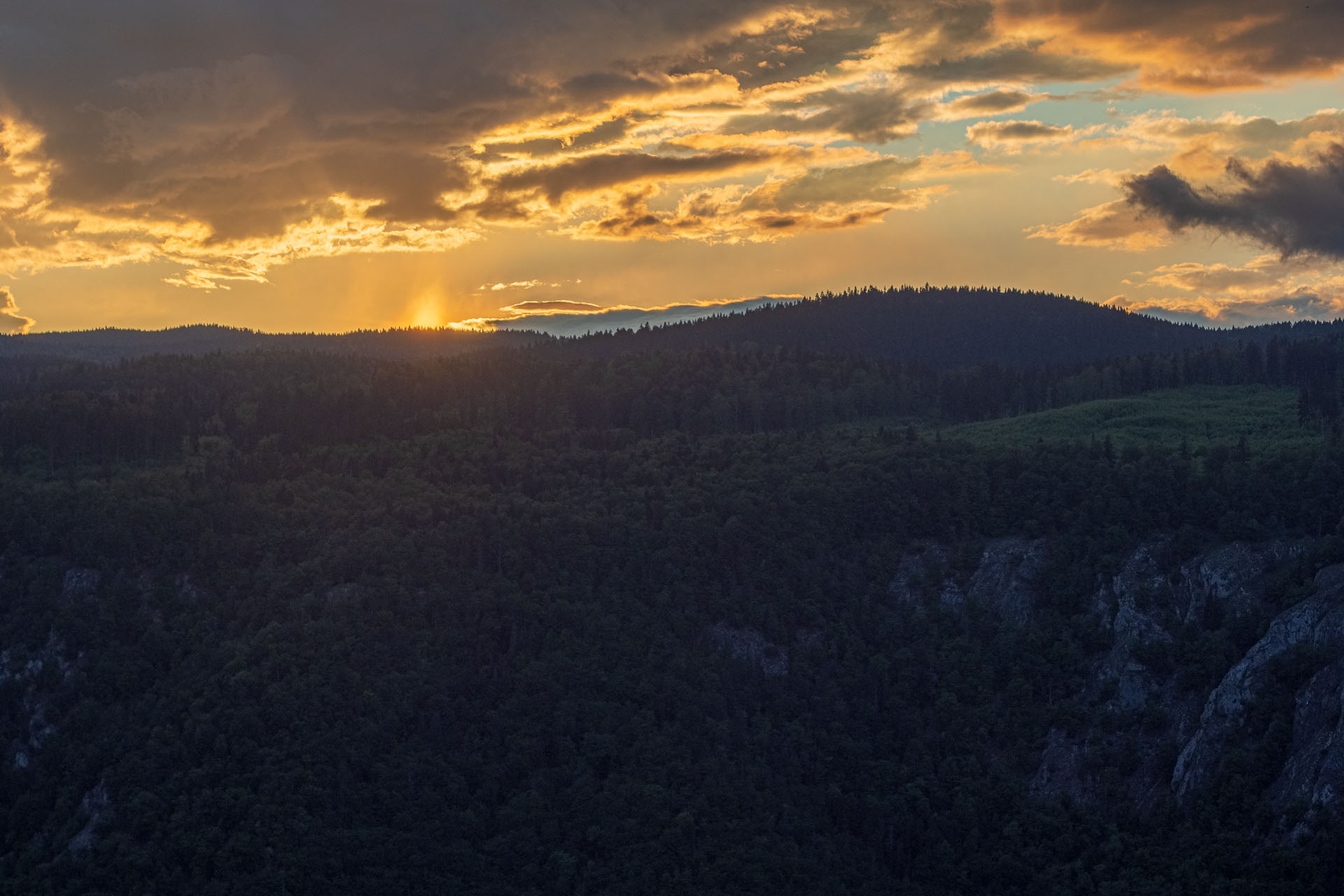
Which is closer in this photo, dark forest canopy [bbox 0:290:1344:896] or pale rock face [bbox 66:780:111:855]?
dark forest canopy [bbox 0:290:1344:896]

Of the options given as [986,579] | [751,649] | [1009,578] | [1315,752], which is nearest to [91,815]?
[751,649]

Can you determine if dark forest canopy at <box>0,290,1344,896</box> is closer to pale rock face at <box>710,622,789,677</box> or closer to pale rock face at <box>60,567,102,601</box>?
pale rock face at <box>710,622,789,677</box>

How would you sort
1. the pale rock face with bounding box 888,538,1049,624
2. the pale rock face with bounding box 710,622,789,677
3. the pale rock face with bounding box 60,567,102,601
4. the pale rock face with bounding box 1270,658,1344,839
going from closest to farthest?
the pale rock face with bounding box 1270,658,1344,839
the pale rock face with bounding box 888,538,1049,624
the pale rock face with bounding box 710,622,789,677
the pale rock face with bounding box 60,567,102,601

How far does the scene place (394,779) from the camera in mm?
149750

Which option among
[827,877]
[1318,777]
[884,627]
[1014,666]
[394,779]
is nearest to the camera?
[1318,777]

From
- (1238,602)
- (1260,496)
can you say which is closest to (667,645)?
(1238,602)

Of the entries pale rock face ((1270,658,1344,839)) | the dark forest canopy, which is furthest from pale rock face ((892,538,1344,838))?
the dark forest canopy

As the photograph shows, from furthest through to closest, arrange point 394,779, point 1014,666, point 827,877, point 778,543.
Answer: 1. point 778,543
2. point 1014,666
3. point 394,779
4. point 827,877

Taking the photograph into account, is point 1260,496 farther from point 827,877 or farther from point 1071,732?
point 827,877

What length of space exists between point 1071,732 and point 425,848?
244ft

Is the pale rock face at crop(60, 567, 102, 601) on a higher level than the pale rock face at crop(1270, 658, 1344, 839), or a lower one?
higher

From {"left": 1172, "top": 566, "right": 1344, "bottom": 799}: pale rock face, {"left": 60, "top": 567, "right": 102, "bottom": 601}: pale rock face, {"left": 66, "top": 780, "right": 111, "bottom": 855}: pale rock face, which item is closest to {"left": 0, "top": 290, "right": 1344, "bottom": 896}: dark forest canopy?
{"left": 66, "top": 780, "right": 111, "bottom": 855}: pale rock face

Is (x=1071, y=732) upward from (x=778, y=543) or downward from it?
downward

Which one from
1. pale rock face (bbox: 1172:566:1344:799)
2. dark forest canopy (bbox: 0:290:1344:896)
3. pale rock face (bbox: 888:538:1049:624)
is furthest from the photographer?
pale rock face (bbox: 888:538:1049:624)
